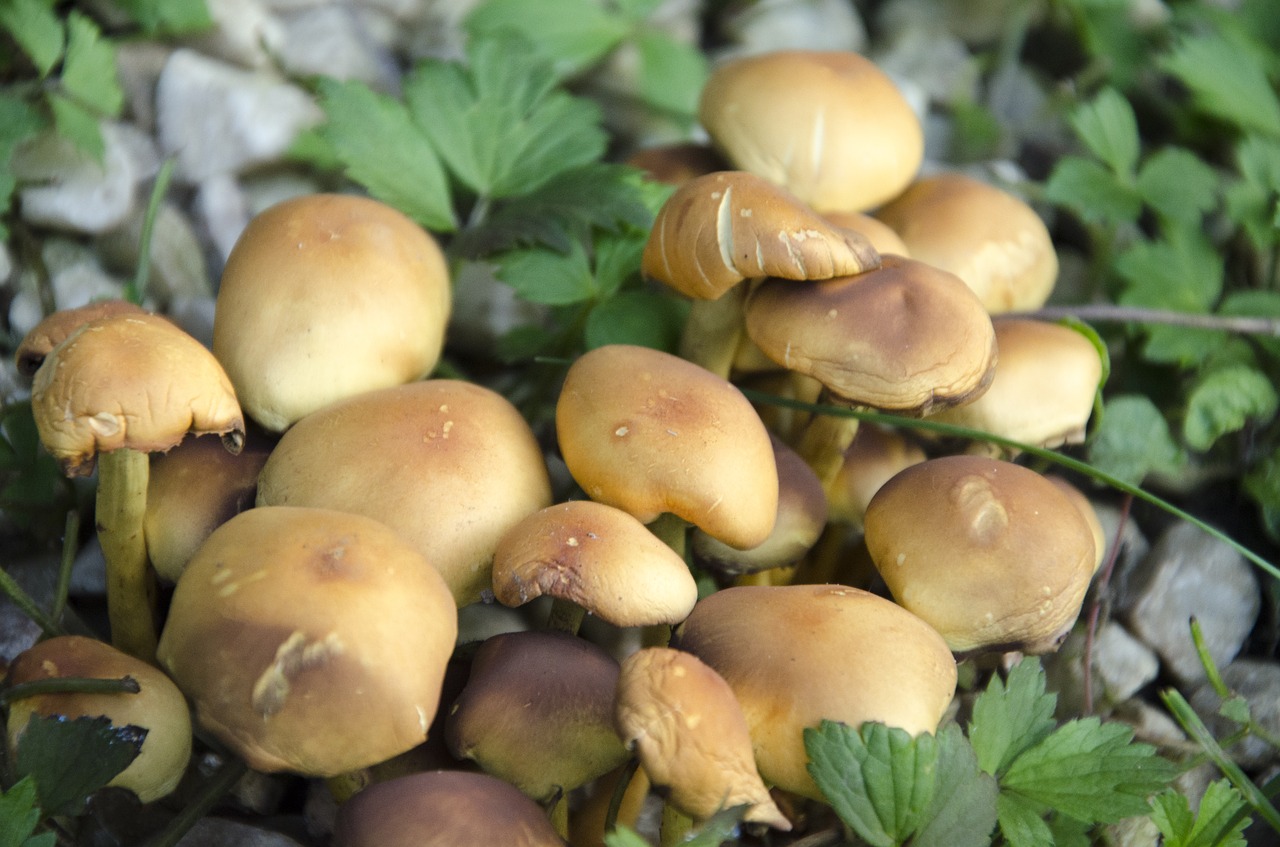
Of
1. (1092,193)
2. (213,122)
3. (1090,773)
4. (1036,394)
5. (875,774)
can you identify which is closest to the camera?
(875,774)

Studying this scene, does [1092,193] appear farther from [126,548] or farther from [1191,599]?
[126,548]

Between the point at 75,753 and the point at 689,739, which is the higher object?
the point at 689,739

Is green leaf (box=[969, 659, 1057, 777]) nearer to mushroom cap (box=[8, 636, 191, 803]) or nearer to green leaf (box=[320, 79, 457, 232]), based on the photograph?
mushroom cap (box=[8, 636, 191, 803])

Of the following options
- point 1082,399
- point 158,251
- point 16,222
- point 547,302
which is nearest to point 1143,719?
point 1082,399

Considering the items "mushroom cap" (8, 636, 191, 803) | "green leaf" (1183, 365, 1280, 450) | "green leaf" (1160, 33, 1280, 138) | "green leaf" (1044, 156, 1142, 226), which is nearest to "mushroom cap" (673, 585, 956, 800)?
"mushroom cap" (8, 636, 191, 803)

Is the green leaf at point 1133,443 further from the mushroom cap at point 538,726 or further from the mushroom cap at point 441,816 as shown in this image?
the mushroom cap at point 441,816

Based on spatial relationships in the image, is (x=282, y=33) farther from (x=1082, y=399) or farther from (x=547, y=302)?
(x=1082, y=399)

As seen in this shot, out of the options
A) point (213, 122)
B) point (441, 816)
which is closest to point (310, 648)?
point (441, 816)
